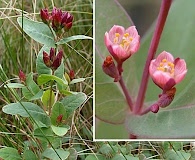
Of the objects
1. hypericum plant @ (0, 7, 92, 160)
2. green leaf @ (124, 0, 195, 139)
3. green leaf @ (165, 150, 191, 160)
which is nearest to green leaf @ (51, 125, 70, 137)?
hypericum plant @ (0, 7, 92, 160)

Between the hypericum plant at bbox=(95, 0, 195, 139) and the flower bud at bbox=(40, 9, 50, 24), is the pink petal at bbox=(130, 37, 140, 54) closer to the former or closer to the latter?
the hypericum plant at bbox=(95, 0, 195, 139)

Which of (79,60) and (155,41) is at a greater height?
(155,41)

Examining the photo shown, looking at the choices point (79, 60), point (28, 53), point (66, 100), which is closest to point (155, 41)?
point (66, 100)

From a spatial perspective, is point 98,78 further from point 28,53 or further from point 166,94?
point 28,53

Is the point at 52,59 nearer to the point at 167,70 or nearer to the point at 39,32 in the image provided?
the point at 39,32

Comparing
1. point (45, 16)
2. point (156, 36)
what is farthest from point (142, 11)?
point (45, 16)

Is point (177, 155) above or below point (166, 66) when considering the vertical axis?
below

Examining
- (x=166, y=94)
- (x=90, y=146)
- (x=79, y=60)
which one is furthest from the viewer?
(x=79, y=60)
